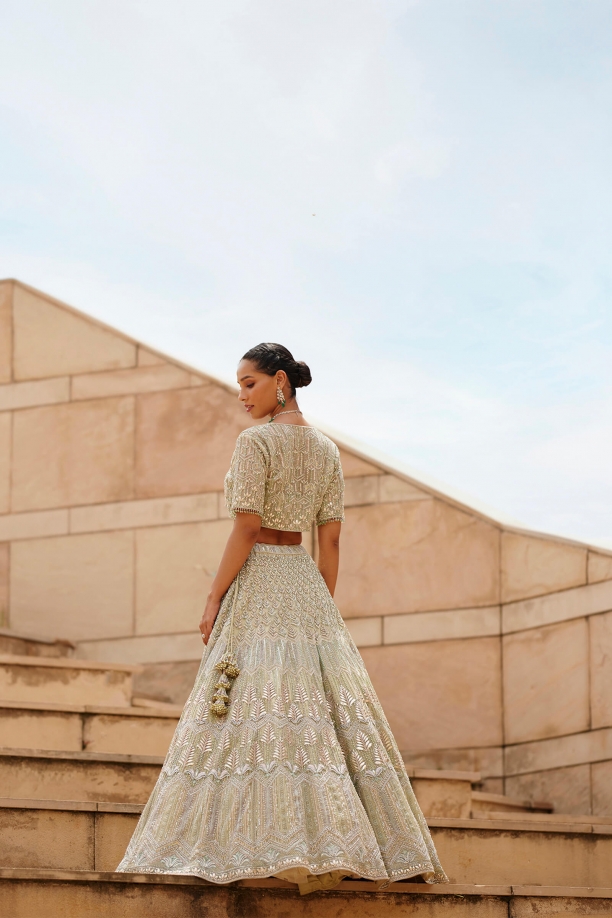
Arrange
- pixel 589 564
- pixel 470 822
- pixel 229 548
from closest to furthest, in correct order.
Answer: pixel 229 548, pixel 470 822, pixel 589 564

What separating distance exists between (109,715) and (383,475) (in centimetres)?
273

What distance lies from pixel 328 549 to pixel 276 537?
0.27 metres

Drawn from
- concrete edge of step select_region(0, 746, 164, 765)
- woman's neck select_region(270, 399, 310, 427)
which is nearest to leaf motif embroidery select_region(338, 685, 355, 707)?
woman's neck select_region(270, 399, 310, 427)

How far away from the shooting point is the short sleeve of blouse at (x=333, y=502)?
197 inches

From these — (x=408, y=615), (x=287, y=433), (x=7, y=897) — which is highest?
(x=287, y=433)

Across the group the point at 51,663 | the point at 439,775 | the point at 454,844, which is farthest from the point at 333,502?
the point at 51,663

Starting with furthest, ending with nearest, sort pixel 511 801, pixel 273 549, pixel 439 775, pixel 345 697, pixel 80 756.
A: 1. pixel 511 801
2. pixel 439 775
3. pixel 80 756
4. pixel 273 549
5. pixel 345 697

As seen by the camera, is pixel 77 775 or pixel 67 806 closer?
pixel 67 806

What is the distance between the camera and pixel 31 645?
8.55 meters

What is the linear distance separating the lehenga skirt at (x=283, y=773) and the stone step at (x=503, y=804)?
107 inches

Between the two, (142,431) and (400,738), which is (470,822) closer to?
(400,738)

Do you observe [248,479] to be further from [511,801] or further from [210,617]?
[511,801]

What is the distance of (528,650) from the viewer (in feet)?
26.5

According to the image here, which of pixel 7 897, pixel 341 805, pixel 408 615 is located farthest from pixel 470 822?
pixel 408 615
